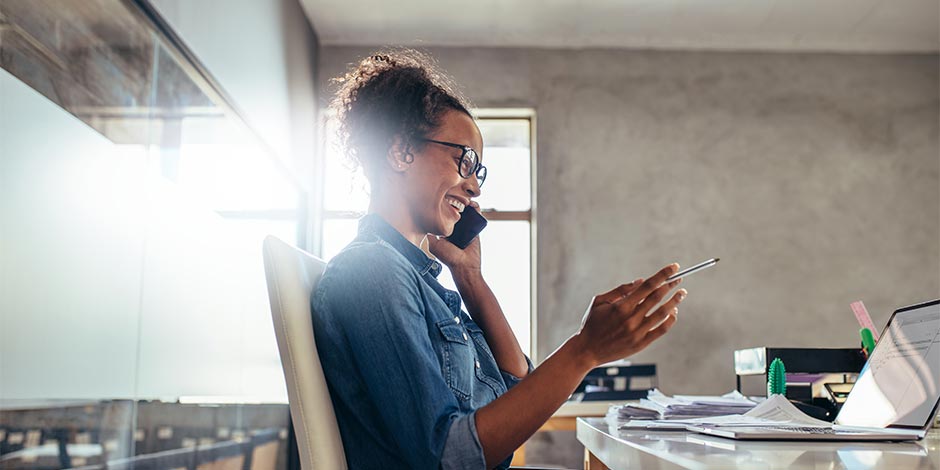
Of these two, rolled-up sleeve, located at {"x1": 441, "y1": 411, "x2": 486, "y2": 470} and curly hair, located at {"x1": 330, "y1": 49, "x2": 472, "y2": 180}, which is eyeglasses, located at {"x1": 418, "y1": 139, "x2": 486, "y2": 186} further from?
rolled-up sleeve, located at {"x1": 441, "y1": 411, "x2": 486, "y2": 470}

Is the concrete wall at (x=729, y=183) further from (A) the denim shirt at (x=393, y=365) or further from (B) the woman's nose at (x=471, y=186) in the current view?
(A) the denim shirt at (x=393, y=365)

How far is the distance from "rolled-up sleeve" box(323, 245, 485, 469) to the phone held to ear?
53 centimetres

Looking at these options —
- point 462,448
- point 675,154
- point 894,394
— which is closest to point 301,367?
point 462,448

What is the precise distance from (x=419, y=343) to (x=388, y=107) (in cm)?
50

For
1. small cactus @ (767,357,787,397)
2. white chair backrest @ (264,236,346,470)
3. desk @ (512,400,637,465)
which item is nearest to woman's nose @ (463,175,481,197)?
white chair backrest @ (264,236,346,470)

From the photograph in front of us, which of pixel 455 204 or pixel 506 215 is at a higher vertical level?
pixel 506 215

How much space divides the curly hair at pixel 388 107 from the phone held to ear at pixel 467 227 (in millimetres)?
244

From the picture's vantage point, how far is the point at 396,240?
139 centimetres

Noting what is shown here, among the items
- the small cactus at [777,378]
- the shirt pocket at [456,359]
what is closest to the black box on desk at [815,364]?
the small cactus at [777,378]

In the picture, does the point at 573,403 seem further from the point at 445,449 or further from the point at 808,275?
the point at 445,449

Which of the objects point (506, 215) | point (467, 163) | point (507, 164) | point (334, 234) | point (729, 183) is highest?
point (507, 164)

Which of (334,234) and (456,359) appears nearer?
(456,359)

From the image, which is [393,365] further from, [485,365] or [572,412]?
→ [572,412]

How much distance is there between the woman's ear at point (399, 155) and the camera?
1.42 m
